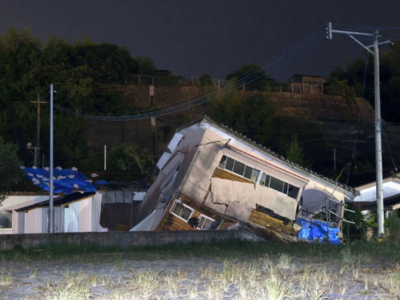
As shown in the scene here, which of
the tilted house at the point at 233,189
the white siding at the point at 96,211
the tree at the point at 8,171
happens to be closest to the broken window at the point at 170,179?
the tilted house at the point at 233,189

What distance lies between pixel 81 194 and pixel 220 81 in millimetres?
40472

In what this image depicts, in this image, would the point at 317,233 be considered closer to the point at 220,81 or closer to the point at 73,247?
the point at 73,247

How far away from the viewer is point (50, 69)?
183ft

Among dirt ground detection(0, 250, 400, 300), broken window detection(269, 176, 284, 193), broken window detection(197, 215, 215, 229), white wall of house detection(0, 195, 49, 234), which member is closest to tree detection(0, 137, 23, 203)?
white wall of house detection(0, 195, 49, 234)

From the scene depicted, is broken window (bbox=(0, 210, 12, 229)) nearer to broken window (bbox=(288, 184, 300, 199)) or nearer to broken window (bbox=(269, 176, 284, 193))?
broken window (bbox=(269, 176, 284, 193))

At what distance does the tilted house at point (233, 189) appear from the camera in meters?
23.4

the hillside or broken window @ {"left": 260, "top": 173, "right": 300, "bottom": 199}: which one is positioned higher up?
the hillside

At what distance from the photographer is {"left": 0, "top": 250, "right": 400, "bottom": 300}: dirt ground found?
25.9ft

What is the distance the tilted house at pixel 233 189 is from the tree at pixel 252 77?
41.5m

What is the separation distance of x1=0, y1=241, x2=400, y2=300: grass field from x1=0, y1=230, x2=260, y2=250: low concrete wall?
1311mm

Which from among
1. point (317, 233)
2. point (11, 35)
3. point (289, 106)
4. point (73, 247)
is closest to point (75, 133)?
point (11, 35)

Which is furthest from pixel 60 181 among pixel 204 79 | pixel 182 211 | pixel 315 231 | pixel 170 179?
pixel 204 79

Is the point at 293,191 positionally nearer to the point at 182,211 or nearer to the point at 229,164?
the point at 229,164

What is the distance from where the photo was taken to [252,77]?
223ft
